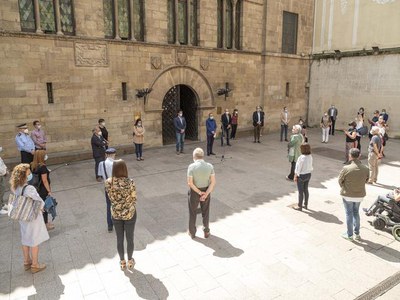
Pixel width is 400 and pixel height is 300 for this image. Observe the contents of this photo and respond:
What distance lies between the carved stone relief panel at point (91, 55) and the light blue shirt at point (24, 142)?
3.66 meters

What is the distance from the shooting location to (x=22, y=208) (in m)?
4.59

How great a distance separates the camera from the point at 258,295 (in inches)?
172

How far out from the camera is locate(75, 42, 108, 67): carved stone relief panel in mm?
11216

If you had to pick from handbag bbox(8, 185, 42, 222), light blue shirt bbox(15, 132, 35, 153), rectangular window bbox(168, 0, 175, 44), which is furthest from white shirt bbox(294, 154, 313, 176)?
rectangular window bbox(168, 0, 175, 44)

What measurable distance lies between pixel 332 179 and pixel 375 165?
1250 mm

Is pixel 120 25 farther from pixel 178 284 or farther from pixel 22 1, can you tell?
pixel 178 284

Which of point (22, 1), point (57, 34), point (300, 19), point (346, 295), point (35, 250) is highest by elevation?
point (300, 19)

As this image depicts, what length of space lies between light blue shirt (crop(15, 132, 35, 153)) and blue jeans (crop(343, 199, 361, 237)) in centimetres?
824

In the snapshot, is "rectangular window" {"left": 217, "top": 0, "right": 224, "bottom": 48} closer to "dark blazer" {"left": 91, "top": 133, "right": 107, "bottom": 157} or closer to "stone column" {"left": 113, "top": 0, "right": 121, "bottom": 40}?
"stone column" {"left": 113, "top": 0, "right": 121, "bottom": 40}

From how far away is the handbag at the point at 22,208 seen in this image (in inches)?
180

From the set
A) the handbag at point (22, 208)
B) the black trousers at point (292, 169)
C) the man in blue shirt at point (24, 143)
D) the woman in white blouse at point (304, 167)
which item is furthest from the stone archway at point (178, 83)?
the handbag at point (22, 208)

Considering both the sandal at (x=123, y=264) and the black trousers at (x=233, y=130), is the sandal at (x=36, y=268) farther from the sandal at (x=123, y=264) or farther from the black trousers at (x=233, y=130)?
the black trousers at (x=233, y=130)

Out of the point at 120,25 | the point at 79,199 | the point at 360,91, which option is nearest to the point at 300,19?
the point at 360,91

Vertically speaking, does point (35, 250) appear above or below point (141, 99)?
below
